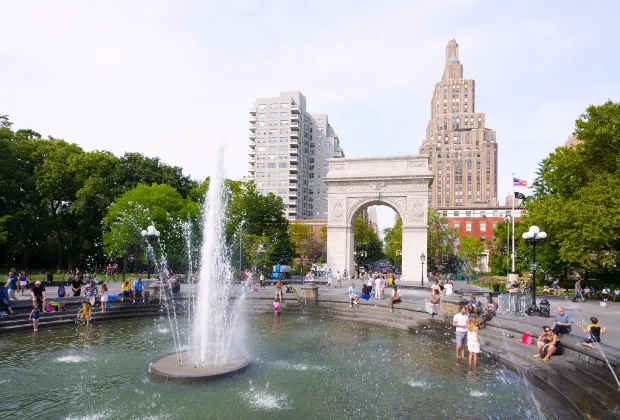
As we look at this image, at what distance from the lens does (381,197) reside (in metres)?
39.6

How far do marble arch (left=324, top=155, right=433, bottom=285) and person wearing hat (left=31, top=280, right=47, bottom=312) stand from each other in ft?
89.6

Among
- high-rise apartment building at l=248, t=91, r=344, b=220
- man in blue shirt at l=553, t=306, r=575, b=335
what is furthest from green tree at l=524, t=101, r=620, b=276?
high-rise apartment building at l=248, t=91, r=344, b=220

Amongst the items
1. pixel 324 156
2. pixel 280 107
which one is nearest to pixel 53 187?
pixel 280 107

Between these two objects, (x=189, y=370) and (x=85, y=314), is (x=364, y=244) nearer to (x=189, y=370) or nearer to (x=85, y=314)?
(x=85, y=314)

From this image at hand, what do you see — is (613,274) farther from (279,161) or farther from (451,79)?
(451,79)

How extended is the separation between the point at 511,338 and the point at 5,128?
4253cm

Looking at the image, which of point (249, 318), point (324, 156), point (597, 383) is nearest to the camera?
point (597, 383)

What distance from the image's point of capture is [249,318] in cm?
1839

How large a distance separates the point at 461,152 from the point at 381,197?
77.7m

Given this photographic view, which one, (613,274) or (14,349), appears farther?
(613,274)

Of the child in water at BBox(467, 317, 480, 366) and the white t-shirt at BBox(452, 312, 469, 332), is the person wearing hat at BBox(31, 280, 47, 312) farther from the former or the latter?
the child in water at BBox(467, 317, 480, 366)

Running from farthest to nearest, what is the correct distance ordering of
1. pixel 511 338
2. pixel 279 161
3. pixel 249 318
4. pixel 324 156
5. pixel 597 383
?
1. pixel 324 156
2. pixel 279 161
3. pixel 249 318
4. pixel 511 338
5. pixel 597 383

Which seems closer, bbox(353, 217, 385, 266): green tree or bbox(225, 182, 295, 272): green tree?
bbox(225, 182, 295, 272): green tree

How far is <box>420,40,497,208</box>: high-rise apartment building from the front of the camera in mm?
106688
